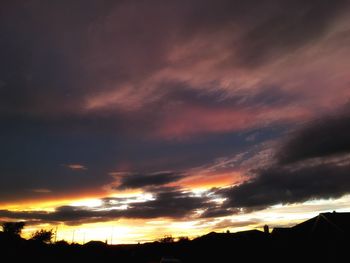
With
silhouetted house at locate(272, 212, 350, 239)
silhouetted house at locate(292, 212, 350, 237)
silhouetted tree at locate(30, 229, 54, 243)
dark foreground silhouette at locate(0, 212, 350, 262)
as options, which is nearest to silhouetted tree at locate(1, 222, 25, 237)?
silhouetted tree at locate(30, 229, 54, 243)

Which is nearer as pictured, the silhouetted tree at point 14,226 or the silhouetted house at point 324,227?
the silhouetted house at point 324,227

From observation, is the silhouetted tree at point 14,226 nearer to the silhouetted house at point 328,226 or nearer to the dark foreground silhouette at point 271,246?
the dark foreground silhouette at point 271,246

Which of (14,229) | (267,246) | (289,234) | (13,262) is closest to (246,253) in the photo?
(267,246)

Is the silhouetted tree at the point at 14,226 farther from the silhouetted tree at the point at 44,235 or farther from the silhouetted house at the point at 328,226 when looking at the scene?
the silhouetted house at the point at 328,226

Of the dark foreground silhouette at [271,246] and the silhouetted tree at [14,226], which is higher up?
the silhouetted tree at [14,226]

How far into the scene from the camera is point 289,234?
45.6 m

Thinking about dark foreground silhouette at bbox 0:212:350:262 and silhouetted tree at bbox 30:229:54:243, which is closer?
dark foreground silhouette at bbox 0:212:350:262

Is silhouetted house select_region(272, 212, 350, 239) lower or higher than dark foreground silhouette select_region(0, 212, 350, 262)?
higher

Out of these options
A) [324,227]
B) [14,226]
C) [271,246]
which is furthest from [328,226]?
[14,226]

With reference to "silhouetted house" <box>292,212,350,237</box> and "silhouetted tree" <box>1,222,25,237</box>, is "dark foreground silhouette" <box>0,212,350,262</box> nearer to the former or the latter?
"silhouetted house" <box>292,212,350,237</box>

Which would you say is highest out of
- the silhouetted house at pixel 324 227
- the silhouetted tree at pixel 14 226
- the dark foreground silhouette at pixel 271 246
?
the silhouetted tree at pixel 14 226

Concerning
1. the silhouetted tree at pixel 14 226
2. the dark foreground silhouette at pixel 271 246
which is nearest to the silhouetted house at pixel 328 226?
the dark foreground silhouette at pixel 271 246

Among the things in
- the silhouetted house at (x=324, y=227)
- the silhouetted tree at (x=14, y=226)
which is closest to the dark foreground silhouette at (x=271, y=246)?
the silhouetted house at (x=324, y=227)

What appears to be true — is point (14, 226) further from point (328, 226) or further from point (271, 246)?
point (328, 226)
